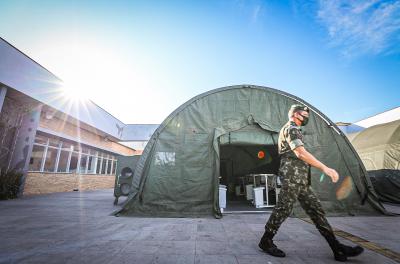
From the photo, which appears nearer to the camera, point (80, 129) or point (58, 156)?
point (58, 156)

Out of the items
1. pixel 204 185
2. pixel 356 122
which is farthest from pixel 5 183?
pixel 356 122

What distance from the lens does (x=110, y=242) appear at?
118 inches

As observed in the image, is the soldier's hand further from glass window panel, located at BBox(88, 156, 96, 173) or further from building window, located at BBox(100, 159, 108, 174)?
building window, located at BBox(100, 159, 108, 174)

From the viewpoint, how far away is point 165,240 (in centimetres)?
313

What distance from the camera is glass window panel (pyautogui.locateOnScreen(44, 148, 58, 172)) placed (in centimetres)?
1135

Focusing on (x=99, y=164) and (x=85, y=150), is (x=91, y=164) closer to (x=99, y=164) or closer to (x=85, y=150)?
(x=99, y=164)

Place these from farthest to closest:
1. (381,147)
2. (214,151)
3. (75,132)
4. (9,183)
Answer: (75,132)
(381,147)
(9,183)
(214,151)

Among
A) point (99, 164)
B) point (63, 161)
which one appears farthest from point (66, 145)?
point (99, 164)

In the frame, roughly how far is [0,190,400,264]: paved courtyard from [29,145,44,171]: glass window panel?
23.7 feet

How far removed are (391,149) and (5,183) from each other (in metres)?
16.9

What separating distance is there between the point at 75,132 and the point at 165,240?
1317 cm

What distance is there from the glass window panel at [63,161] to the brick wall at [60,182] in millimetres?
423

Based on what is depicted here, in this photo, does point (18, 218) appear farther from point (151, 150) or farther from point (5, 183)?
point (5, 183)

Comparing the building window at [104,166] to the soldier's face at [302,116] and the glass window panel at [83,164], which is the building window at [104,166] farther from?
the soldier's face at [302,116]
